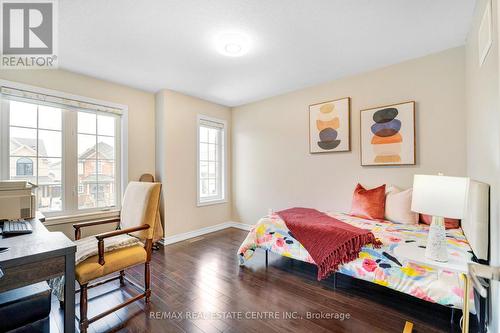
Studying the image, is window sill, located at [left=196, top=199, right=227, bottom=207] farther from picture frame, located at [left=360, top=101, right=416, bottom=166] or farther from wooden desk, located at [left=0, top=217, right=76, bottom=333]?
wooden desk, located at [left=0, top=217, right=76, bottom=333]

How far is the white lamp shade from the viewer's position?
57.7 inches

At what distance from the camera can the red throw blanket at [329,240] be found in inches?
86.2

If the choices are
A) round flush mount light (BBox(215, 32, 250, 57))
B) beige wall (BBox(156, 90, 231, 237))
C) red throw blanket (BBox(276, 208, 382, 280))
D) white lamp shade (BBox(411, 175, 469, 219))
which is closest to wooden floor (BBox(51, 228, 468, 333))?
red throw blanket (BBox(276, 208, 382, 280))

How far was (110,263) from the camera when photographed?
1.89 metres

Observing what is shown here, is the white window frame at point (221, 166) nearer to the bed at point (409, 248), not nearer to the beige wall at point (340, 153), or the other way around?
the beige wall at point (340, 153)

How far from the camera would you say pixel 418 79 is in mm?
2902

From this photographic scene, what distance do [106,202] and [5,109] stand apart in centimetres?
161

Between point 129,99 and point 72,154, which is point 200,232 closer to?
point 72,154

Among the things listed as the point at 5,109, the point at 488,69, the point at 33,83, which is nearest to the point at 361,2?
the point at 488,69

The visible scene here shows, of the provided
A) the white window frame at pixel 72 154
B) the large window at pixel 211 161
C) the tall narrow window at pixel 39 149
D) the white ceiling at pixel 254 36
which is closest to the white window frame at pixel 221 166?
the large window at pixel 211 161

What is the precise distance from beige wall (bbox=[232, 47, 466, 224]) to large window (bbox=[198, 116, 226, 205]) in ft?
0.98

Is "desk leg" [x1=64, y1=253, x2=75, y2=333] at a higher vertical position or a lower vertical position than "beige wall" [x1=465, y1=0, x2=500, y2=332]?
lower

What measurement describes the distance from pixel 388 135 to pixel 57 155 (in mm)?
4372

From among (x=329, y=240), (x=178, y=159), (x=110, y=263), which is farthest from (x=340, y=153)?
(x=110, y=263)
